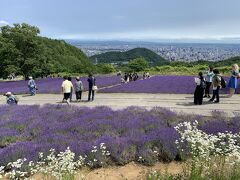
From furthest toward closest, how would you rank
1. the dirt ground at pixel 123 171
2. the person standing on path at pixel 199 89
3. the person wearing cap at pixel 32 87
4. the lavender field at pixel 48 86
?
the lavender field at pixel 48 86, the person wearing cap at pixel 32 87, the person standing on path at pixel 199 89, the dirt ground at pixel 123 171

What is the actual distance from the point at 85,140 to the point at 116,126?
173cm

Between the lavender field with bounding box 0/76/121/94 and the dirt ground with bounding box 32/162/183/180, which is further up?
the dirt ground with bounding box 32/162/183/180

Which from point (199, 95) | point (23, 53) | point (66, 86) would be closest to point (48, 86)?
point (66, 86)

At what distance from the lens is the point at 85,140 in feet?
37.4

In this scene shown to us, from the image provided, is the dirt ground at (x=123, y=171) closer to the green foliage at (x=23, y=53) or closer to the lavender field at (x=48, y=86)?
the lavender field at (x=48, y=86)

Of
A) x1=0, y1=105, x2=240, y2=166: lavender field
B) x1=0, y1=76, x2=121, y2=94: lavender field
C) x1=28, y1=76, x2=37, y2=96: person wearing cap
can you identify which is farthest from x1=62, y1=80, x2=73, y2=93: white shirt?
x1=0, y1=76, x2=121, y2=94: lavender field

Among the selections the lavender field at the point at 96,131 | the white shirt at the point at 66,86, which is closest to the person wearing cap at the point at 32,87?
the white shirt at the point at 66,86

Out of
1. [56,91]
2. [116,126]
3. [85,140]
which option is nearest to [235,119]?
[116,126]

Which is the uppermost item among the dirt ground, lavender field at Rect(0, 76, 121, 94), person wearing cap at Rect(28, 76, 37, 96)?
the dirt ground

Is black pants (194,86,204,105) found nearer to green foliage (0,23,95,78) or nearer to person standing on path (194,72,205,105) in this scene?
person standing on path (194,72,205,105)

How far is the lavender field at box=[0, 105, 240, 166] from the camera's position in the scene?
10.1 meters

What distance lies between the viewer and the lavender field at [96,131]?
33.0ft

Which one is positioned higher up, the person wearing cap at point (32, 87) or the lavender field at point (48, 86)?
the person wearing cap at point (32, 87)

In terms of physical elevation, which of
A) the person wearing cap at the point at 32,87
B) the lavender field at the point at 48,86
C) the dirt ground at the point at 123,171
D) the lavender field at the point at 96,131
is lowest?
the lavender field at the point at 48,86
